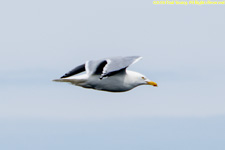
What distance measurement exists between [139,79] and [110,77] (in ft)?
3.15

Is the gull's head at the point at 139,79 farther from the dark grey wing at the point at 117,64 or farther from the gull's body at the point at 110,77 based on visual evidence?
the dark grey wing at the point at 117,64

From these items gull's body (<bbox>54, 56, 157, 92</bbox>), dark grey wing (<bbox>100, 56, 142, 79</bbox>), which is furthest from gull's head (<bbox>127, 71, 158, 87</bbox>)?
dark grey wing (<bbox>100, 56, 142, 79</bbox>)

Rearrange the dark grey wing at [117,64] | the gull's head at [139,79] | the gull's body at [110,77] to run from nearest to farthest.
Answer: the dark grey wing at [117,64]
the gull's body at [110,77]
the gull's head at [139,79]

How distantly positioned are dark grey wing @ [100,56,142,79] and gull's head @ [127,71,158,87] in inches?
26.9

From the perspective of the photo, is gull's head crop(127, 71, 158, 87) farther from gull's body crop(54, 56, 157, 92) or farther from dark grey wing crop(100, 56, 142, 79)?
dark grey wing crop(100, 56, 142, 79)

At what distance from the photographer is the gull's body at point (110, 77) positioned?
600 inches

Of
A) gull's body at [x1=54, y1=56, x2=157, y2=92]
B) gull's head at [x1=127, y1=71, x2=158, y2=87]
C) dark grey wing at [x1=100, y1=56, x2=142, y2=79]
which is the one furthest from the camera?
gull's head at [x1=127, y1=71, x2=158, y2=87]

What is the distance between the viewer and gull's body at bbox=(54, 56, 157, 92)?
15.2m

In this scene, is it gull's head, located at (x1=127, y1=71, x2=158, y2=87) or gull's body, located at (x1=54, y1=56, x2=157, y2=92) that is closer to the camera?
gull's body, located at (x1=54, y1=56, x2=157, y2=92)

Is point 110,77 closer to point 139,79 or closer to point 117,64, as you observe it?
point 117,64

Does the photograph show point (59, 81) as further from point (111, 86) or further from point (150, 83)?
point (150, 83)

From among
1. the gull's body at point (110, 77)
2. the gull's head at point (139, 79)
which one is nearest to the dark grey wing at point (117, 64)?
the gull's body at point (110, 77)

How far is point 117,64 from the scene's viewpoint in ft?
49.6

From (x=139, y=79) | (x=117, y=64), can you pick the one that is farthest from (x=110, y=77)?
(x=139, y=79)
